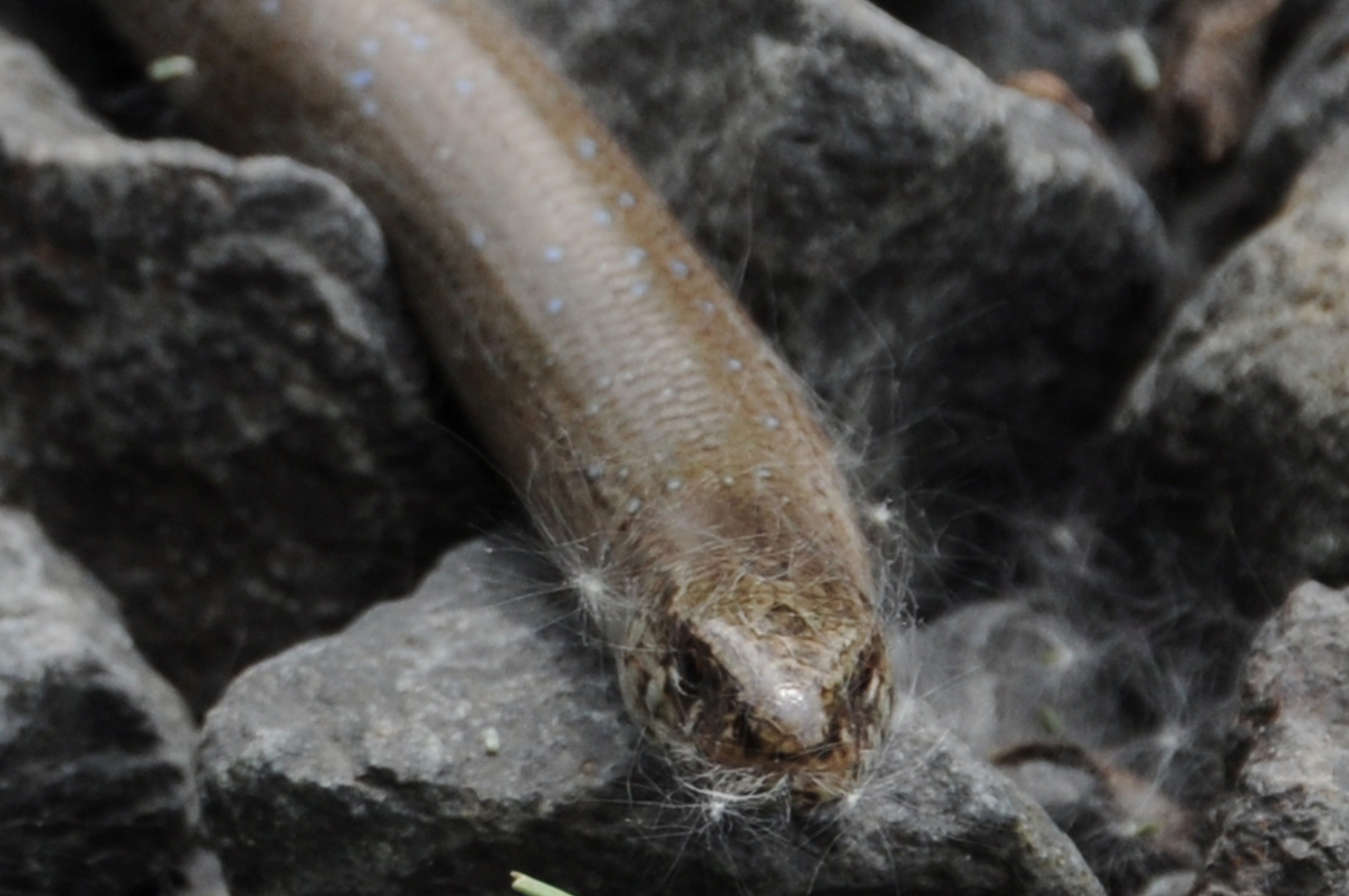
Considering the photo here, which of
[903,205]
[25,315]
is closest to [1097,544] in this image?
[903,205]

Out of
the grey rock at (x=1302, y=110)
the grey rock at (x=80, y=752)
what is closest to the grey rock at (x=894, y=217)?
the grey rock at (x=1302, y=110)

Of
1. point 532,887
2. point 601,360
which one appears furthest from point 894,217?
point 532,887

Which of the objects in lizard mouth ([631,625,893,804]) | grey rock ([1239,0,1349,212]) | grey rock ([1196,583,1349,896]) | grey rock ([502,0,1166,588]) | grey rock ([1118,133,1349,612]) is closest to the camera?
lizard mouth ([631,625,893,804])

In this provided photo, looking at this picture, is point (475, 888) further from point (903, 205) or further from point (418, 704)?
point (903, 205)

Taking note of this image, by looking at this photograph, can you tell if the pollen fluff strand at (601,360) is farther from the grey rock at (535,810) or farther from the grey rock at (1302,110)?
the grey rock at (1302,110)

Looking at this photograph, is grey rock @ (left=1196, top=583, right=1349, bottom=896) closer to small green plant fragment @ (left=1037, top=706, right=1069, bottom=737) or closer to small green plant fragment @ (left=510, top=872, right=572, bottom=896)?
small green plant fragment @ (left=1037, top=706, right=1069, bottom=737)

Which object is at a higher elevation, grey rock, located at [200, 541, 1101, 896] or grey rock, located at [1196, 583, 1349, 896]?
grey rock, located at [1196, 583, 1349, 896]

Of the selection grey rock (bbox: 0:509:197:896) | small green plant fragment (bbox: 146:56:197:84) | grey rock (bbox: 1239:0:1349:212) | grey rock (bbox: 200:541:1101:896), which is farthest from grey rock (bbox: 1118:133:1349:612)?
small green plant fragment (bbox: 146:56:197:84)
